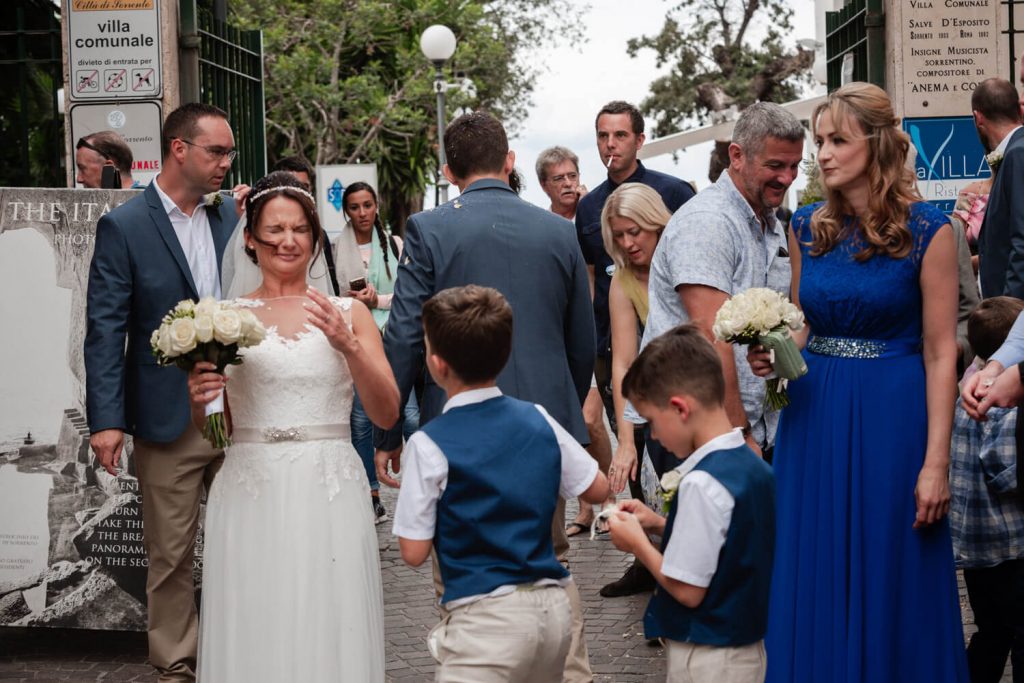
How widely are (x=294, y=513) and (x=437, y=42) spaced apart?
17.0m

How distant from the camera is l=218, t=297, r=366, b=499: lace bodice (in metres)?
4.56

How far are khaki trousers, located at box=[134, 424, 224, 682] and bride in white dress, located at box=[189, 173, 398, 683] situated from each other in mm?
1014

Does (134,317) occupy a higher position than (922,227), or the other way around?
(922,227)

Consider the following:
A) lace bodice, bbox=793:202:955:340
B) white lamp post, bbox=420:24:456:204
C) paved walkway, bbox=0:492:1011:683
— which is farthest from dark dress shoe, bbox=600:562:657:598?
white lamp post, bbox=420:24:456:204

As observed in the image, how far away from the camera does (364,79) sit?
2656 cm

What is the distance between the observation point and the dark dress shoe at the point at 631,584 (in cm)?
732

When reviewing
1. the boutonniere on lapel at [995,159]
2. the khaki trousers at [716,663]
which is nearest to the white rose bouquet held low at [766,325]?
the khaki trousers at [716,663]

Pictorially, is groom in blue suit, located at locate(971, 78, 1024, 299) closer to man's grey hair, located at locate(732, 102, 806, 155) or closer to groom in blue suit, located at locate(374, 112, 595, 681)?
man's grey hair, located at locate(732, 102, 806, 155)

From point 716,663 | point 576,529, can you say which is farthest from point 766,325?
point 576,529

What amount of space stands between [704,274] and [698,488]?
1.50 meters

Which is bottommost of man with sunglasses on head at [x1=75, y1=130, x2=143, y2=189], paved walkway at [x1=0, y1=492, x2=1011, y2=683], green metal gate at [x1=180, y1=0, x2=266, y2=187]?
paved walkway at [x1=0, y1=492, x2=1011, y2=683]

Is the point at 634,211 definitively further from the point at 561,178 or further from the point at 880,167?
the point at 561,178

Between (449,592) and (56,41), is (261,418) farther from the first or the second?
(56,41)

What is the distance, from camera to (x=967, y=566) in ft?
16.6
